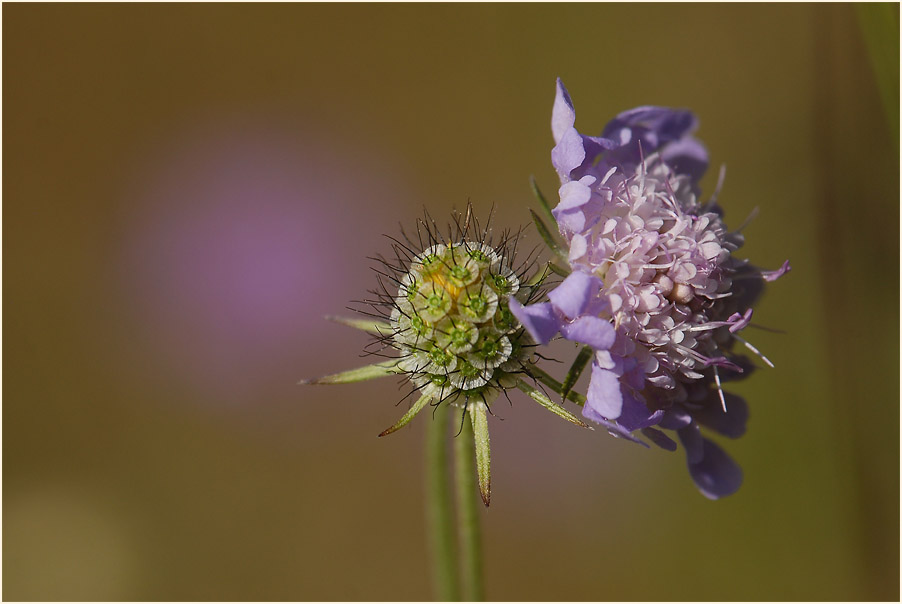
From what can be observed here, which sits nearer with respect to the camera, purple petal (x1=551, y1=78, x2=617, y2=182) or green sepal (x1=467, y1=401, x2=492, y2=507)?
green sepal (x1=467, y1=401, x2=492, y2=507)

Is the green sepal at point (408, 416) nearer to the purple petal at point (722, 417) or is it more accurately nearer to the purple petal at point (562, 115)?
the purple petal at point (562, 115)

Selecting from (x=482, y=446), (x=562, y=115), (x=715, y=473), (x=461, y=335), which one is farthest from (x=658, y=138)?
(x=482, y=446)

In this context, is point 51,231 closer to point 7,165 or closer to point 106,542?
point 7,165

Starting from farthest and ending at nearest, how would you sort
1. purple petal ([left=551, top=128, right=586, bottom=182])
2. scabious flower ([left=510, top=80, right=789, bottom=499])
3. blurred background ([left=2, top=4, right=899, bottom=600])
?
blurred background ([left=2, top=4, right=899, bottom=600]), purple petal ([left=551, top=128, right=586, bottom=182]), scabious flower ([left=510, top=80, right=789, bottom=499])

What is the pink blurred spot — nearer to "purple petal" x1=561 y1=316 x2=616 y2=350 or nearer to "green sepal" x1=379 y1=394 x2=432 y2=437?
"green sepal" x1=379 y1=394 x2=432 y2=437

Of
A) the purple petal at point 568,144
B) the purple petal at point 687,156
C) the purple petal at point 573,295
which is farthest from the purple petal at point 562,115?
the purple petal at point 687,156

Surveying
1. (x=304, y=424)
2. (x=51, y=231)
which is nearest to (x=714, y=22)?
(x=304, y=424)

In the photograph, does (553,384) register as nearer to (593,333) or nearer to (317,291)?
(593,333)

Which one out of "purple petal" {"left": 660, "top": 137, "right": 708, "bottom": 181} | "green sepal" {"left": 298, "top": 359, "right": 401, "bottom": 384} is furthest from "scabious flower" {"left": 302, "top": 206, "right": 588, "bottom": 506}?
"purple petal" {"left": 660, "top": 137, "right": 708, "bottom": 181}
